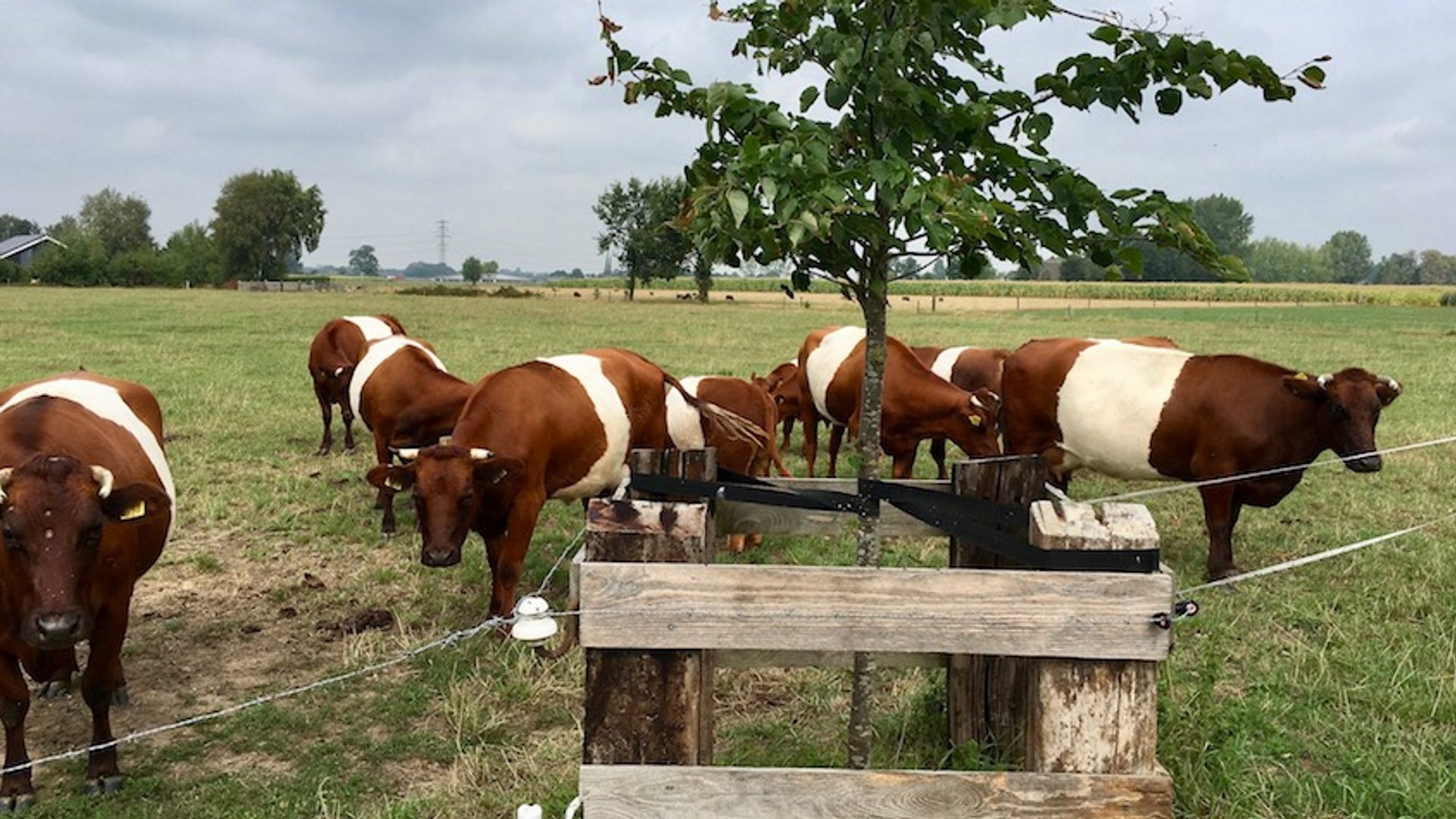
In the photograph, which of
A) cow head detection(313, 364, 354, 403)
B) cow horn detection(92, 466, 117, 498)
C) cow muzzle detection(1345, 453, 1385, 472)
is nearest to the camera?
cow horn detection(92, 466, 117, 498)

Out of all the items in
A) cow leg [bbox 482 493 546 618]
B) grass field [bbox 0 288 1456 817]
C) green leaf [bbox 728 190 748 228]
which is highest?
green leaf [bbox 728 190 748 228]

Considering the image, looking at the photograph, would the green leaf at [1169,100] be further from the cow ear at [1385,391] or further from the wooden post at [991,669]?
the cow ear at [1385,391]

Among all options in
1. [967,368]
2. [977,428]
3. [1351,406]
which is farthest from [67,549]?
[967,368]

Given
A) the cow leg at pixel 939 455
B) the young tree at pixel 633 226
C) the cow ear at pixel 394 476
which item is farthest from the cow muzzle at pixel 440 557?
the young tree at pixel 633 226

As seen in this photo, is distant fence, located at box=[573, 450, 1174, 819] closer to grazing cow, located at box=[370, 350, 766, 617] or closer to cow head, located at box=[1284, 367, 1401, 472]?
grazing cow, located at box=[370, 350, 766, 617]

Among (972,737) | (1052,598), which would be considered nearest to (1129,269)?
(1052,598)

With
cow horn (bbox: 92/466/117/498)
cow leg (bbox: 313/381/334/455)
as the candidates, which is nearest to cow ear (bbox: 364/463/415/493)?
cow horn (bbox: 92/466/117/498)

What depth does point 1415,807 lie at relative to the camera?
11.7 ft

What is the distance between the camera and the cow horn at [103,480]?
3764 millimetres

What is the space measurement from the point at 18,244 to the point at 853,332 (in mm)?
125030

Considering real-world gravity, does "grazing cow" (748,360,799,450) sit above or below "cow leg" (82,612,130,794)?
above

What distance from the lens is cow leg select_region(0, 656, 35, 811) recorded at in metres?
3.85

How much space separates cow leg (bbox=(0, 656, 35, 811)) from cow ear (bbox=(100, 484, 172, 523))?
2.45ft

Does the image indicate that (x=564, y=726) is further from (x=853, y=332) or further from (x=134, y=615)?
(x=853, y=332)
